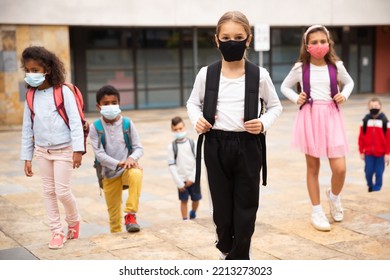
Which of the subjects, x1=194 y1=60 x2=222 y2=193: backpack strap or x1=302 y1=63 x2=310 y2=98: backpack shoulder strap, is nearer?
x1=194 y1=60 x2=222 y2=193: backpack strap

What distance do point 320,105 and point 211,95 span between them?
2.06 m

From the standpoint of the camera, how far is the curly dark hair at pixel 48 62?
5234mm

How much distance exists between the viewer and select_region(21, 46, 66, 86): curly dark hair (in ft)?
17.2

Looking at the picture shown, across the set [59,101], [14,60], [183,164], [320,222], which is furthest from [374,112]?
[14,60]

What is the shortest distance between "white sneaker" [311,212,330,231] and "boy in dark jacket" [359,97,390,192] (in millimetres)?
2981

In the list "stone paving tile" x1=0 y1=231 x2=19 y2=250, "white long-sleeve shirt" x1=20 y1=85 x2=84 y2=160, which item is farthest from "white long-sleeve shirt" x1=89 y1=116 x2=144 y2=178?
"stone paving tile" x1=0 y1=231 x2=19 y2=250

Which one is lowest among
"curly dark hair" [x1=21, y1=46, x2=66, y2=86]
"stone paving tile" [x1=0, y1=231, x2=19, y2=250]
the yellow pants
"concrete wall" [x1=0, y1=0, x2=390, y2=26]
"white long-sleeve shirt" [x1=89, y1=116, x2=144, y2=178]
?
"stone paving tile" [x1=0, y1=231, x2=19, y2=250]

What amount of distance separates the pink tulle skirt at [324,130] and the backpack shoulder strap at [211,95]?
201 centimetres

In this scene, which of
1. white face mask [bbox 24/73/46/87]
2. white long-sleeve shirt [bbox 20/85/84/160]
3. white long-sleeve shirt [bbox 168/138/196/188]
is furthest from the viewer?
white long-sleeve shirt [bbox 168/138/196/188]

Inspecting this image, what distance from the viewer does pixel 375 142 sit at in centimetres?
855

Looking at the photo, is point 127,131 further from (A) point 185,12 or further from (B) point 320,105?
(A) point 185,12

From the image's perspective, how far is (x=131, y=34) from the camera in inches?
833

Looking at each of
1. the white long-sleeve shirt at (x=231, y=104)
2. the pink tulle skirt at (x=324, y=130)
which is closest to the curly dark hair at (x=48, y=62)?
the white long-sleeve shirt at (x=231, y=104)

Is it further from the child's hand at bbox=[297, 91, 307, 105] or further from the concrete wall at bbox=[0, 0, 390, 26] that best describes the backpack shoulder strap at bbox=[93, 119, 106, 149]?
the concrete wall at bbox=[0, 0, 390, 26]
